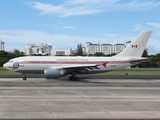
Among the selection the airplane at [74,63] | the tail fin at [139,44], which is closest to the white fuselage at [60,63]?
the airplane at [74,63]

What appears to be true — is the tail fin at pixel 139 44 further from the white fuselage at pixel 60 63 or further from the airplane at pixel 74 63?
the white fuselage at pixel 60 63

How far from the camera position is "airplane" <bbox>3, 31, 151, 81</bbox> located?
113 ft

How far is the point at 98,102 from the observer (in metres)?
16.6

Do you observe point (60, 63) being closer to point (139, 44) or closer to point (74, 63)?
point (74, 63)

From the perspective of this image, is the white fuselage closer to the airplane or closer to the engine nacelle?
the airplane

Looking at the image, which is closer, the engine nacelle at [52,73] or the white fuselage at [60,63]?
the engine nacelle at [52,73]

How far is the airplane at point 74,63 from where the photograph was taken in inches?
1360

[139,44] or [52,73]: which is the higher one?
[139,44]

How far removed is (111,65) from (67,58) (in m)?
6.22

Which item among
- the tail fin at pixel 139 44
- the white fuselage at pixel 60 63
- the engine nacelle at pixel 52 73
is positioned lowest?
the engine nacelle at pixel 52 73

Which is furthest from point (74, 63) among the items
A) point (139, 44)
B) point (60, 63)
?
point (139, 44)

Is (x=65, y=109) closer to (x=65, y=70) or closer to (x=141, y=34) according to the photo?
(x=65, y=70)

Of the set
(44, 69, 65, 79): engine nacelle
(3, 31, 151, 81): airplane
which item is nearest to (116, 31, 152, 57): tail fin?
(3, 31, 151, 81): airplane

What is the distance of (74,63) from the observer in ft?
119
